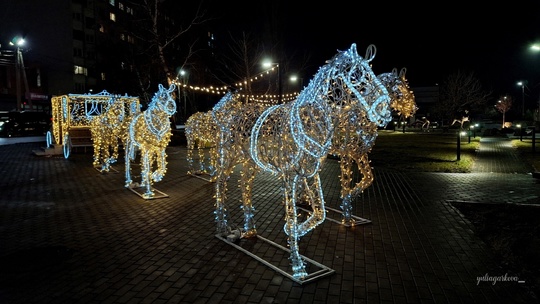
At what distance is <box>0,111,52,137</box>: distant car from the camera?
1065 inches

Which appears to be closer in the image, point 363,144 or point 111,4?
point 363,144

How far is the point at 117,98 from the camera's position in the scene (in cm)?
1623

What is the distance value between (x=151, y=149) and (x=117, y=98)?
28.1 feet

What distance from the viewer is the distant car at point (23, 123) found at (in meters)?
27.1

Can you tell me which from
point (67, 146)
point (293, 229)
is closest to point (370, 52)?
point (293, 229)

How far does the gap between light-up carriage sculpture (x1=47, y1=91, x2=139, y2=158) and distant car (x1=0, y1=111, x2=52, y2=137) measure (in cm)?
1110

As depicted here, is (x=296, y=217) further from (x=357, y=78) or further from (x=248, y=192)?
(x=357, y=78)

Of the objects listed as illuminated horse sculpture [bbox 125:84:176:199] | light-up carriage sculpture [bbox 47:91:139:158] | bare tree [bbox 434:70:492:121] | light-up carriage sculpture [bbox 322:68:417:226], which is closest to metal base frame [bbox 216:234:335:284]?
light-up carriage sculpture [bbox 322:68:417:226]

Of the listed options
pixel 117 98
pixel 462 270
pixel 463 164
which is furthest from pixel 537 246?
pixel 117 98

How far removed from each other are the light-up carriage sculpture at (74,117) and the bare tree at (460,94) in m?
36.8

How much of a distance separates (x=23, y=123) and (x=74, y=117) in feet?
47.9

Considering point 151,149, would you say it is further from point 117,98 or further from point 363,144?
point 117,98

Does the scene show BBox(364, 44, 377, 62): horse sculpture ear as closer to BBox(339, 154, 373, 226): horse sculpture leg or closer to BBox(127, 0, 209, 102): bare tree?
BBox(339, 154, 373, 226): horse sculpture leg

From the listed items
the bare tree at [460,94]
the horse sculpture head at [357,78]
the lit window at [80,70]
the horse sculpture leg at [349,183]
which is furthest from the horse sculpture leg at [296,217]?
the lit window at [80,70]
